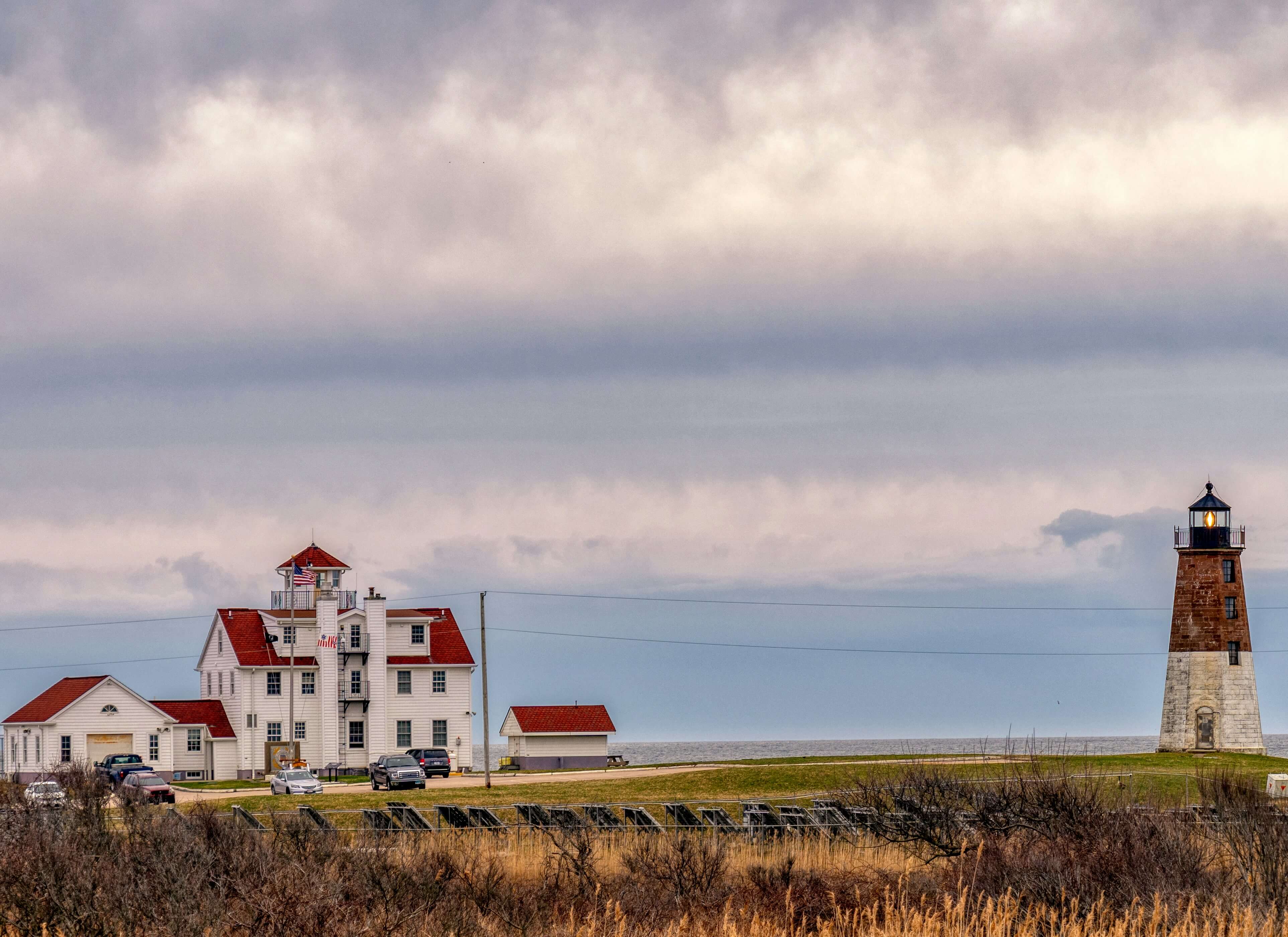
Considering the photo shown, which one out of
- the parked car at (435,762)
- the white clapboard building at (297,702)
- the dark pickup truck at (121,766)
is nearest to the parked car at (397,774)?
the parked car at (435,762)

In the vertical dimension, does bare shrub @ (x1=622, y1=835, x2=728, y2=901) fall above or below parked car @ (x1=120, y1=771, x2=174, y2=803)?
above

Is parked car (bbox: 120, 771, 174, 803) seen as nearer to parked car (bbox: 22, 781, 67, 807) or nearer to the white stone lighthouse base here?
parked car (bbox: 22, 781, 67, 807)

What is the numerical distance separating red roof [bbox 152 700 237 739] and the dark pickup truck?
10.6 feet

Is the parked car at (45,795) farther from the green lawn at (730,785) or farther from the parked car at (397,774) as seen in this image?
the parked car at (397,774)

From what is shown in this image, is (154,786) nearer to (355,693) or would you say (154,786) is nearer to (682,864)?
(355,693)

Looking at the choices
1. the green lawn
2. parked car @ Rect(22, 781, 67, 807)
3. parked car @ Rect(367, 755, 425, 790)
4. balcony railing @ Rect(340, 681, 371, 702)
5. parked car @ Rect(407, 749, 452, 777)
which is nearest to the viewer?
parked car @ Rect(22, 781, 67, 807)

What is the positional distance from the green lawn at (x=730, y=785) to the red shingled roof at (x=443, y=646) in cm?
2367

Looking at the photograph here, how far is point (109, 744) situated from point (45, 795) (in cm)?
3913

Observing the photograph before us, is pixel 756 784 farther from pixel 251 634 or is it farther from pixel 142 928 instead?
pixel 251 634

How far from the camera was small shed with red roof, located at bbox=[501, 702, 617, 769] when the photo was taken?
273 feet

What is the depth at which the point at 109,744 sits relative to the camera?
75.8 meters

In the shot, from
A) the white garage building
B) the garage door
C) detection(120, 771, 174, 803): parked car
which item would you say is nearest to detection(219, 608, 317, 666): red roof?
the white garage building

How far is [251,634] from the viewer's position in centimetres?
8081

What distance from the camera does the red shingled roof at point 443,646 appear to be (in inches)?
3177
